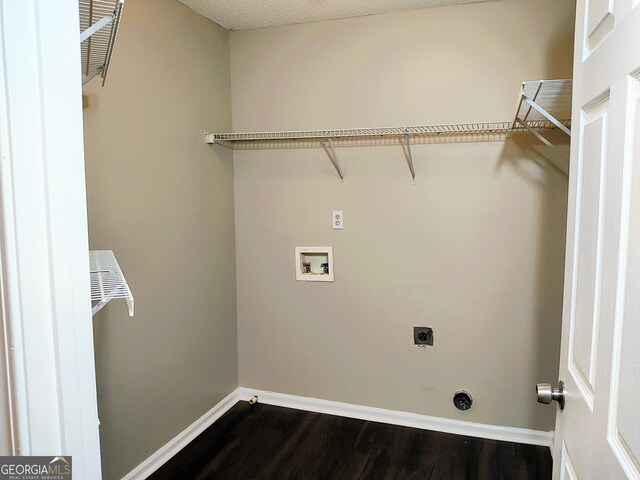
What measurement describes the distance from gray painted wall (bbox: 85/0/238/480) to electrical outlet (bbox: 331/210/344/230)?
66 centimetres

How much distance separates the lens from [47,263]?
0.54m

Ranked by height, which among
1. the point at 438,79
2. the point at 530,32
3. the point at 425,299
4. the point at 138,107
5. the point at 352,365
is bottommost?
the point at 352,365

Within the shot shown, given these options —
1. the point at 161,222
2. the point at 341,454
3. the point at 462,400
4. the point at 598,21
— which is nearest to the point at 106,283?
the point at 161,222

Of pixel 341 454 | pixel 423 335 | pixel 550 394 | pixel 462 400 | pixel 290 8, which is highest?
pixel 290 8

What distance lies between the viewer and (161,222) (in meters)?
2.16

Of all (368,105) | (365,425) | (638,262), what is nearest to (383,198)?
(368,105)

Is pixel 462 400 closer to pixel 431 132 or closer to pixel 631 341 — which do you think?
pixel 431 132

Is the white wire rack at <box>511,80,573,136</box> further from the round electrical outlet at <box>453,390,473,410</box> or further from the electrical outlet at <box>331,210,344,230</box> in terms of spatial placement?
the round electrical outlet at <box>453,390,473,410</box>

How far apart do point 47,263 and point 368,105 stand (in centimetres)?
214

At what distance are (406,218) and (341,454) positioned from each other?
1.30m

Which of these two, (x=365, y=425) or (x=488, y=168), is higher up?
(x=488, y=168)

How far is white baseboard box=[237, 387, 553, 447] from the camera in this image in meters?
2.32

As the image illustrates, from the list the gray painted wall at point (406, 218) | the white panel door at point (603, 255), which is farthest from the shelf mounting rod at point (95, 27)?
the gray painted wall at point (406, 218)

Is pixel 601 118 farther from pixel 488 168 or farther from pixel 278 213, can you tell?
pixel 278 213
